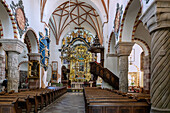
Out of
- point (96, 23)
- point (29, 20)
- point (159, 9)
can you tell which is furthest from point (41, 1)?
point (159, 9)

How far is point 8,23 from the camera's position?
970 centimetres

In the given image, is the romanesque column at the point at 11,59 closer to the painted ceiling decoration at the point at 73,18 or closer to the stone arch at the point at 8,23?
the stone arch at the point at 8,23

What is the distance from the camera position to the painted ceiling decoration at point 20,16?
32.4 feet

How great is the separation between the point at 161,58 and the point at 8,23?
820 cm

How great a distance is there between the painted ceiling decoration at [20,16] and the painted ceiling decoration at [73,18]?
1066 centimetres

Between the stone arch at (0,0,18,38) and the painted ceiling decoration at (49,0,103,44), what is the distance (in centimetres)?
1234

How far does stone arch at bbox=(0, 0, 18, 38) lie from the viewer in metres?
9.22

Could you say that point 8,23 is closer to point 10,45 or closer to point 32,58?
point 10,45

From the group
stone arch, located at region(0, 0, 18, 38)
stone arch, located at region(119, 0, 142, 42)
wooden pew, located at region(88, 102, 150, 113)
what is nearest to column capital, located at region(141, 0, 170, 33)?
wooden pew, located at region(88, 102, 150, 113)

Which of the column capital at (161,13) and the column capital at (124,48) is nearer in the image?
the column capital at (161,13)

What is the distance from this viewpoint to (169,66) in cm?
449

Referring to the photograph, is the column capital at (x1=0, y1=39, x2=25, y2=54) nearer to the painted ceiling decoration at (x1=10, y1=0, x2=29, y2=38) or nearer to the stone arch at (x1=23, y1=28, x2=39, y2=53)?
the painted ceiling decoration at (x1=10, y1=0, x2=29, y2=38)

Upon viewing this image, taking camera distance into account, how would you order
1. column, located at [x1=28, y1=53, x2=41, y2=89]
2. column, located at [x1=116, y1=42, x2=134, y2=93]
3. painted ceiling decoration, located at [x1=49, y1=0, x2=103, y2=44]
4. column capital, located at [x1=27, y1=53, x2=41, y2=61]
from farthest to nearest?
painted ceiling decoration, located at [x1=49, y1=0, x2=103, y2=44], column capital, located at [x1=27, y1=53, x2=41, y2=61], column, located at [x1=28, y1=53, x2=41, y2=89], column, located at [x1=116, y1=42, x2=134, y2=93]

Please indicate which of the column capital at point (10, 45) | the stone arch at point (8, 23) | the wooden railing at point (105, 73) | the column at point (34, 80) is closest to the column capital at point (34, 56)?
the column at point (34, 80)
